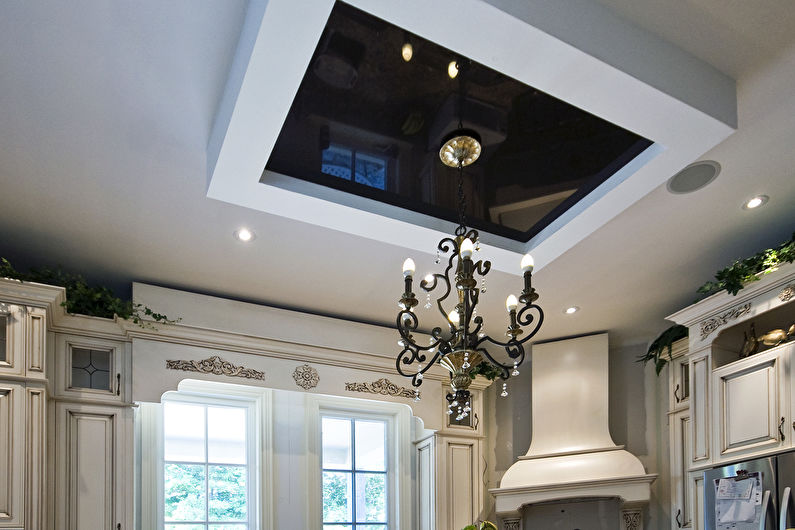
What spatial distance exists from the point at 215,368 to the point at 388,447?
1.59 metres

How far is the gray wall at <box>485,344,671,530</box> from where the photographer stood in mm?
4902

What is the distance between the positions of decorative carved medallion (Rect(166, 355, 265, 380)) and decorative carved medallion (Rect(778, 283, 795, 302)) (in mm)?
2974

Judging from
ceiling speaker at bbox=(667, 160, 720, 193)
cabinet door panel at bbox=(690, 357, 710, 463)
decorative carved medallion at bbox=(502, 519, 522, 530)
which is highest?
ceiling speaker at bbox=(667, 160, 720, 193)

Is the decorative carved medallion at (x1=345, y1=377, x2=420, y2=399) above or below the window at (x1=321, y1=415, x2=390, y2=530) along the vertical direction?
above

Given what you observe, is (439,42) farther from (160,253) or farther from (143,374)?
(143,374)

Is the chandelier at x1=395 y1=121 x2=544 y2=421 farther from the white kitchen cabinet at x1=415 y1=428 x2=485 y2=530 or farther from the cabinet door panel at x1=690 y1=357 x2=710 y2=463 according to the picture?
the white kitchen cabinet at x1=415 y1=428 x2=485 y2=530

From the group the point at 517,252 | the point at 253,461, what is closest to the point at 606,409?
the point at 517,252

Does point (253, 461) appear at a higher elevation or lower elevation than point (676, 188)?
lower

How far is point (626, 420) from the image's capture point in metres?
5.21

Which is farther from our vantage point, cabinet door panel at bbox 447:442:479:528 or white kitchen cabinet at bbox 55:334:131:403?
cabinet door panel at bbox 447:442:479:528

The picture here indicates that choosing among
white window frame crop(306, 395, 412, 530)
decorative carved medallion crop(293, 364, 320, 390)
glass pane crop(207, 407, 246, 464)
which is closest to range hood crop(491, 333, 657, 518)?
white window frame crop(306, 395, 412, 530)

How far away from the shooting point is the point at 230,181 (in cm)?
311

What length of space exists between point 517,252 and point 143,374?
222 centimetres

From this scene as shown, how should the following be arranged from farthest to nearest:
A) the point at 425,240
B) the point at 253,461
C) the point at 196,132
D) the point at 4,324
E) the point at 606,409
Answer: the point at 606,409
the point at 253,461
the point at 425,240
the point at 4,324
the point at 196,132
